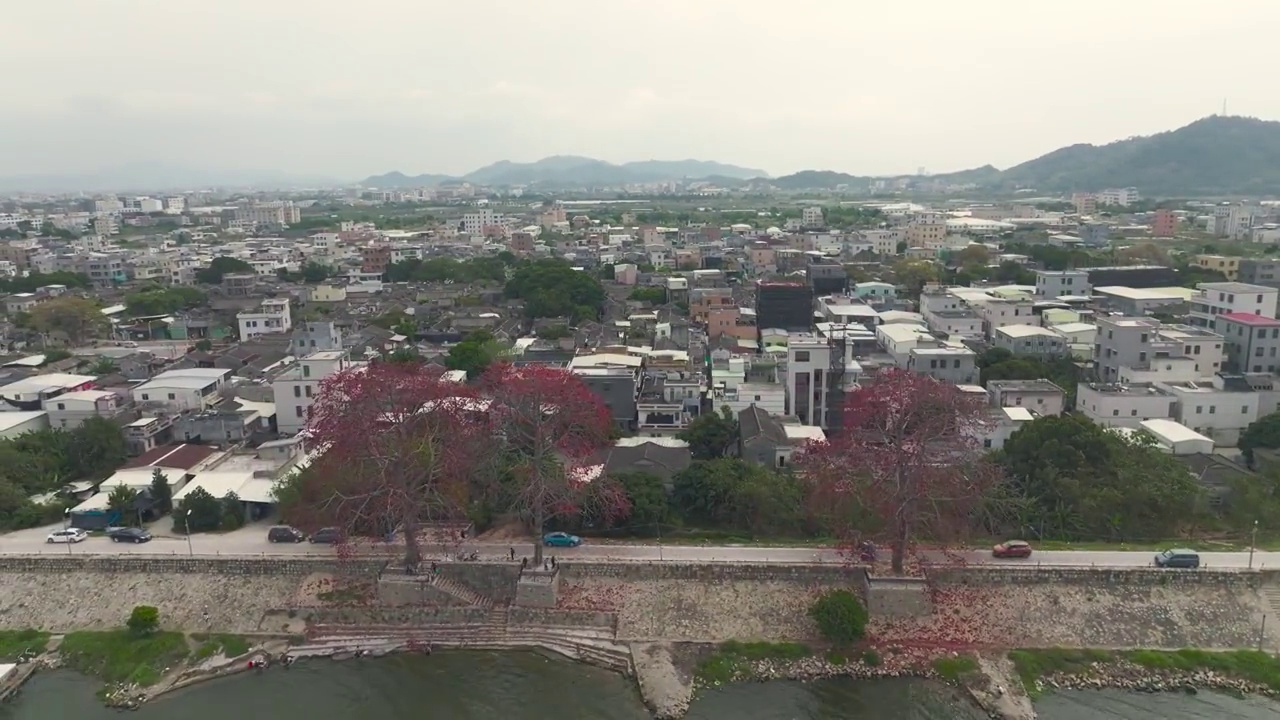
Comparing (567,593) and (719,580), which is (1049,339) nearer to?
(719,580)

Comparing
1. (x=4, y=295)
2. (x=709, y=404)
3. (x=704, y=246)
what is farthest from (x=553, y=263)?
(x=4, y=295)

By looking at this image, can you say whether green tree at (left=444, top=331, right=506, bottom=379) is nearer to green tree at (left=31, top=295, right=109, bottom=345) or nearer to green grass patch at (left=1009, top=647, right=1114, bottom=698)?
green grass patch at (left=1009, top=647, right=1114, bottom=698)

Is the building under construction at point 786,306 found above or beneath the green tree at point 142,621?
above

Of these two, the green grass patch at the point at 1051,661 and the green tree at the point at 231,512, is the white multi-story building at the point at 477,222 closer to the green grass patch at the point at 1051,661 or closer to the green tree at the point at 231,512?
the green tree at the point at 231,512

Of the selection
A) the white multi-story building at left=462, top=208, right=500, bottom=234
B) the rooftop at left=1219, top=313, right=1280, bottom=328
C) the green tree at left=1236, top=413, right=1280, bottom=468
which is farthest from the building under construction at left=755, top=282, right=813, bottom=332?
the white multi-story building at left=462, top=208, right=500, bottom=234

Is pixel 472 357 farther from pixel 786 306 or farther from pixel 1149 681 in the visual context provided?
pixel 1149 681

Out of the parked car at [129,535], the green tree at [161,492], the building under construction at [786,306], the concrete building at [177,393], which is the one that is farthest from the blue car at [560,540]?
the building under construction at [786,306]

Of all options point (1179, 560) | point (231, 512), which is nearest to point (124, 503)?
point (231, 512)
